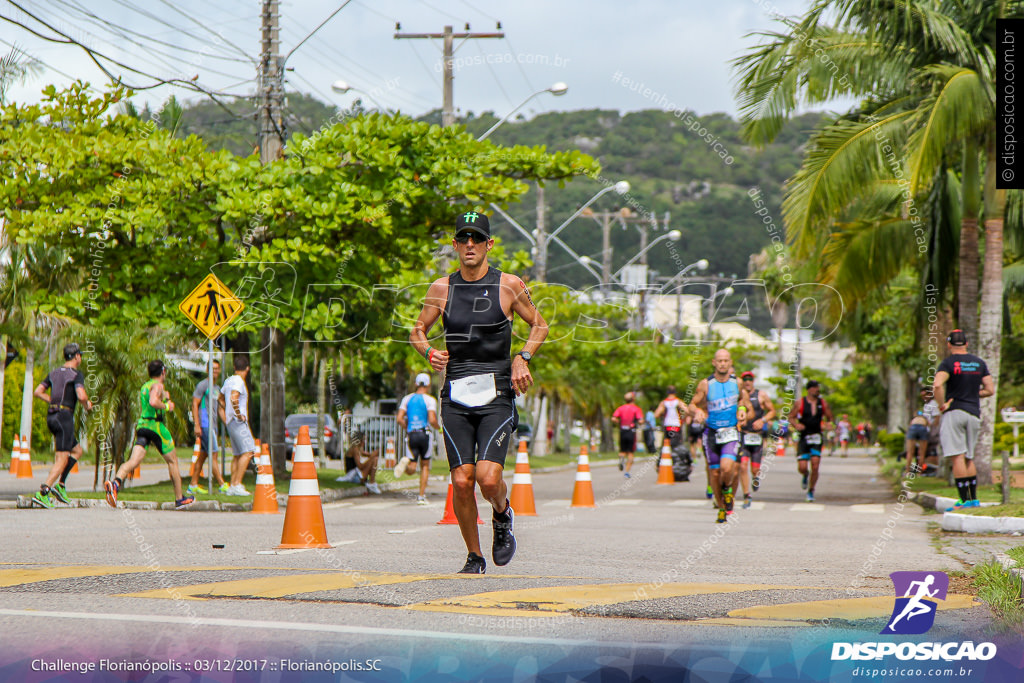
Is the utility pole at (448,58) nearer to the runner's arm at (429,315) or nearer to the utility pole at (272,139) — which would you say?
the utility pole at (272,139)

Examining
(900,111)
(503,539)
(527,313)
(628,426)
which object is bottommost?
(503,539)

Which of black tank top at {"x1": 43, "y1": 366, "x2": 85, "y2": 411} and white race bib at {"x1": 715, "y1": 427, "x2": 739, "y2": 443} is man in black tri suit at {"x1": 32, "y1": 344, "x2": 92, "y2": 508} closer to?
black tank top at {"x1": 43, "y1": 366, "x2": 85, "y2": 411}

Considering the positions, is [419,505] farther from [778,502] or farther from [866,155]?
[866,155]

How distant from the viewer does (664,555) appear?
955 cm

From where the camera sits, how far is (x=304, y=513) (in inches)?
372

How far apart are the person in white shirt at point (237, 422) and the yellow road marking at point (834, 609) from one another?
11.1 meters

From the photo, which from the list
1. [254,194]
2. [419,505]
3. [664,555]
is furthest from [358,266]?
[664,555]

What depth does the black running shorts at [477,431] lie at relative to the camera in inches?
277

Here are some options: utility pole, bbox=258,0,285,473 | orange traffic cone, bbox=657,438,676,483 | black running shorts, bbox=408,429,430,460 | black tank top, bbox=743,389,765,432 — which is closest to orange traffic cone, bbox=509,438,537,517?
black running shorts, bbox=408,429,430,460

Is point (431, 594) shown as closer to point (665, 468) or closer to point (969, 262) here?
point (969, 262)

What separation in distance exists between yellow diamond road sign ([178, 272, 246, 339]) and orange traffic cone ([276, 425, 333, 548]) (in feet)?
21.3

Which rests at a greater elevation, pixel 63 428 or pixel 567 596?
pixel 63 428

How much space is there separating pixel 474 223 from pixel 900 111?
12.6 meters

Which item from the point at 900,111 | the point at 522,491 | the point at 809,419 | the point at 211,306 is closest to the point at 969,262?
the point at 900,111
